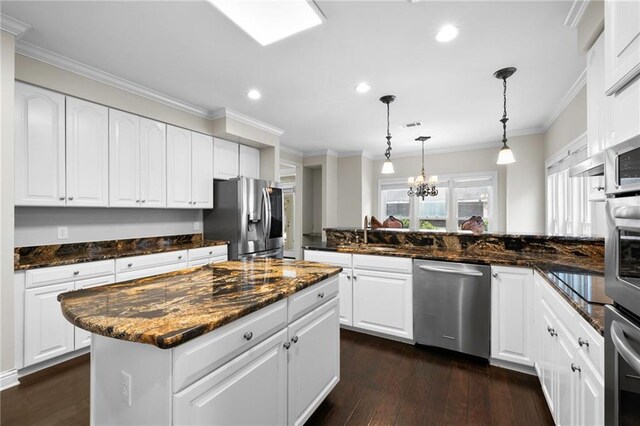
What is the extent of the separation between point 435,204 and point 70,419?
6.43 m

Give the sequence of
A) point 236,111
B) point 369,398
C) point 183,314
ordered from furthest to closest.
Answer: point 236,111 < point 369,398 < point 183,314

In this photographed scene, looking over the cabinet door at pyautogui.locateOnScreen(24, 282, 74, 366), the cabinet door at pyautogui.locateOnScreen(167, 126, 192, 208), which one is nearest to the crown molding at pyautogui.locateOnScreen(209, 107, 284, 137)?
the cabinet door at pyautogui.locateOnScreen(167, 126, 192, 208)

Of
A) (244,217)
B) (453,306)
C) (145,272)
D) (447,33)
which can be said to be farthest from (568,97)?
(145,272)

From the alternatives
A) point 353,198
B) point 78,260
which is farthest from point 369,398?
point 353,198

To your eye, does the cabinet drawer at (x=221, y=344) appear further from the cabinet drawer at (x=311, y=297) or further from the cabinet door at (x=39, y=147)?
the cabinet door at (x=39, y=147)

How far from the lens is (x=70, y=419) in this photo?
1787 millimetres

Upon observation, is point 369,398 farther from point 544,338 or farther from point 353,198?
point 353,198

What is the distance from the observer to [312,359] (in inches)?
64.7

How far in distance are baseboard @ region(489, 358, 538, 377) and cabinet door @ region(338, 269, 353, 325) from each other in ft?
4.30

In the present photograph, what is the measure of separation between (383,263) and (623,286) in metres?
1.92

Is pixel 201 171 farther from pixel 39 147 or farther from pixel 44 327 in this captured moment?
pixel 44 327

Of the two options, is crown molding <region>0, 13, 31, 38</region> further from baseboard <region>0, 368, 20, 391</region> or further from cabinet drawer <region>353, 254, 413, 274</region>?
cabinet drawer <region>353, 254, 413, 274</region>

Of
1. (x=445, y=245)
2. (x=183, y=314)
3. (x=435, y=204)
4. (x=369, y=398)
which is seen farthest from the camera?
(x=435, y=204)

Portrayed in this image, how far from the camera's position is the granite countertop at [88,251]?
242 cm
